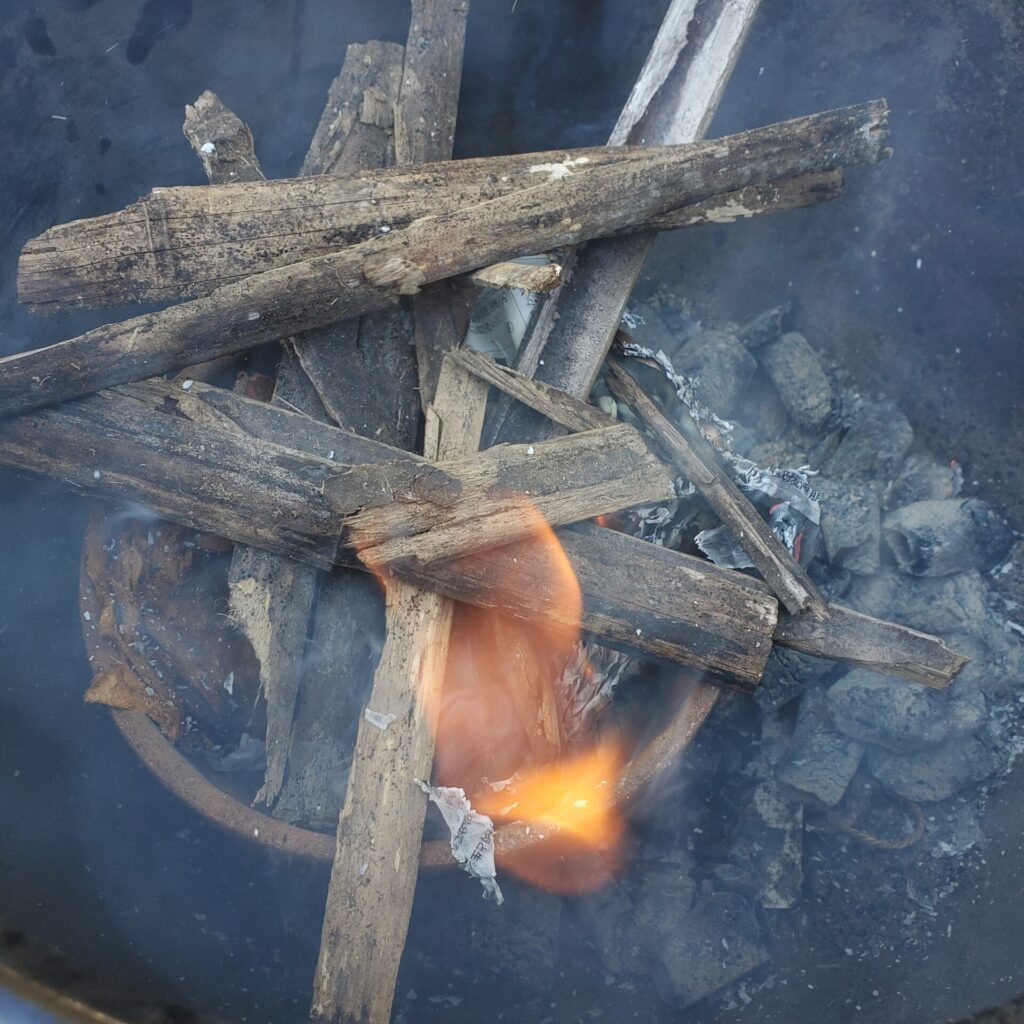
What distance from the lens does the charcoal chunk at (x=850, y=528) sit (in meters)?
3.13

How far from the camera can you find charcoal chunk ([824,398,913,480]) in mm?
3387

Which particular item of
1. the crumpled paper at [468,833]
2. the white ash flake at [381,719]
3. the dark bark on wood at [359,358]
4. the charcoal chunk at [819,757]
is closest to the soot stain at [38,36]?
the dark bark on wood at [359,358]

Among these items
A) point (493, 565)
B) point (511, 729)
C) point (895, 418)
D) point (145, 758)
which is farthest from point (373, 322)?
point (895, 418)

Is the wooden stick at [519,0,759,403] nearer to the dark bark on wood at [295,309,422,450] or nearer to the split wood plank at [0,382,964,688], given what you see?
the dark bark on wood at [295,309,422,450]

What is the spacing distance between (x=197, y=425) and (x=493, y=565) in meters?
0.97

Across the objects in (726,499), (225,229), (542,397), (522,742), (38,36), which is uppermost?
(38,36)

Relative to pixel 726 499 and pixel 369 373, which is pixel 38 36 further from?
pixel 726 499

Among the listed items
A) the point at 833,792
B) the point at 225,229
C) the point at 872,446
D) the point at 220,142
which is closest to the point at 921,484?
the point at 872,446

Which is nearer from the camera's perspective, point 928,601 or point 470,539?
point 470,539

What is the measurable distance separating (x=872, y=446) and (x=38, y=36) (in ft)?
12.5

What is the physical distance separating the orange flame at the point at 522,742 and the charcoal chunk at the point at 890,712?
2.69 feet

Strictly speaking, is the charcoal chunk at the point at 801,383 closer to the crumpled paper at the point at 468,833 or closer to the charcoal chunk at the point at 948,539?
the charcoal chunk at the point at 948,539

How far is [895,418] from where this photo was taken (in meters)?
3.45

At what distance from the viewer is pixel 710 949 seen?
→ 3062 mm
